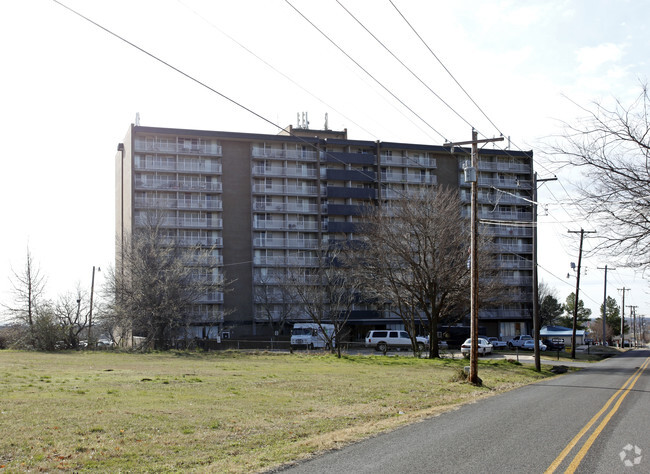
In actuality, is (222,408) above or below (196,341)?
above

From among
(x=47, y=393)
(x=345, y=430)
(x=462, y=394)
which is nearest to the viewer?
(x=345, y=430)

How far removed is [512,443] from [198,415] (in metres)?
7.01

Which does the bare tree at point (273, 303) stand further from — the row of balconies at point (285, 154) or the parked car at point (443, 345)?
the parked car at point (443, 345)

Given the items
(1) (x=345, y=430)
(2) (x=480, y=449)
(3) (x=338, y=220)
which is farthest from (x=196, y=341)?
(2) (x=480, y=449)

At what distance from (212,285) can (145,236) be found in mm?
7544

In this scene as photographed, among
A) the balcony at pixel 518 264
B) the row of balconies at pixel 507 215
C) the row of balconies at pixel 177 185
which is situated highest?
the row of balconies at pixel 177 185

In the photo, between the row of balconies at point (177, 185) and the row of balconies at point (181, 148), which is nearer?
the row of balconies at point (177, 185)

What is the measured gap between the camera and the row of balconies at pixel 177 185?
72312 millimetres

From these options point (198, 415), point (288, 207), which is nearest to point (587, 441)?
point (198, 415)

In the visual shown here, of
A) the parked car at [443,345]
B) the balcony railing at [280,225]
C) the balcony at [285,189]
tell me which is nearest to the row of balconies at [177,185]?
the balcony at [285,189]

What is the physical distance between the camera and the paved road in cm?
841

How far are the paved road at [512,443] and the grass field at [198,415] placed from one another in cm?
91

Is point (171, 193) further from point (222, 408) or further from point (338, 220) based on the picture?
point (222, 408)

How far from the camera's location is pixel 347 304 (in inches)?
1844
